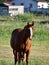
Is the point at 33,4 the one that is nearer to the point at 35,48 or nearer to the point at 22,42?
the point at 35,48

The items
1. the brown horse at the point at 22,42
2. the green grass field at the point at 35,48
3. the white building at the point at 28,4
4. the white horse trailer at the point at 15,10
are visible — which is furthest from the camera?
the white building at the point at 28,4

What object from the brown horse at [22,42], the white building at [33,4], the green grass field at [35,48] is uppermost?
the brown horse at [22,42]

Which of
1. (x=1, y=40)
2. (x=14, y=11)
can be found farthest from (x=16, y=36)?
(x=14, y=11)

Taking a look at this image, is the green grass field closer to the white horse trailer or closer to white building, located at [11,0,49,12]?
the white horse trailer

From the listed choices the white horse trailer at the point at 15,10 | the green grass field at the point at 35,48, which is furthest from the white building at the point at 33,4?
the green grass field at the point at 35,48

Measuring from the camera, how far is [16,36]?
11633mm

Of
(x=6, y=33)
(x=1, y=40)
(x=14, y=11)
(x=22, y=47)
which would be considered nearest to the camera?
(x=22, y=47)

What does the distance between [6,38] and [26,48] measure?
12154 millimetres

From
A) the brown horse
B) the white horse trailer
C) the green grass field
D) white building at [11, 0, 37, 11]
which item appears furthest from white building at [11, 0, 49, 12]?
the brown horse

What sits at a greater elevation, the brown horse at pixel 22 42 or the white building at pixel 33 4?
the brown horse at pixel 22 42

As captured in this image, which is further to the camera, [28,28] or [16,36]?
[16,36]

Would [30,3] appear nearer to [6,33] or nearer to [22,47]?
[6,33]

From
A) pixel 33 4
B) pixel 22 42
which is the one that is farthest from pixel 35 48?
pixel 33 4

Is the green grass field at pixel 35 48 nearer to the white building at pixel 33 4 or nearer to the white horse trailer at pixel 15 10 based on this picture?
the white horse trailer at pixel 15 10
